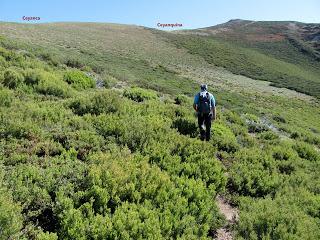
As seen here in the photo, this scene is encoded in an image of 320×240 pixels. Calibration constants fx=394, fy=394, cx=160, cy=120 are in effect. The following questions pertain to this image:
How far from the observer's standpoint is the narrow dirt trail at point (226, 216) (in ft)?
27.3

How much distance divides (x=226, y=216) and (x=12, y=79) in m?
10.1

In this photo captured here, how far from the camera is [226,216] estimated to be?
361 inches

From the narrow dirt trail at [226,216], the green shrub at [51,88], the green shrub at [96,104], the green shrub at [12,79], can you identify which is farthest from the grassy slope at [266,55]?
the narrow dirt trail at [226,216]

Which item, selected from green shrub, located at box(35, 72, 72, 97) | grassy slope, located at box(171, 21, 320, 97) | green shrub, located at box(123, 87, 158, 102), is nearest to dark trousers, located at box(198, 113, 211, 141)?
green shrub, located at box(123, 87, 158, 102)

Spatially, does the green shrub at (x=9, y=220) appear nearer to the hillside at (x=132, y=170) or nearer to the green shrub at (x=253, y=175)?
the hillside at (x=132, y=170)

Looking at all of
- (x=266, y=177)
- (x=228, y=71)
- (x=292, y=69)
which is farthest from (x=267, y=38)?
(x=266, y=177)

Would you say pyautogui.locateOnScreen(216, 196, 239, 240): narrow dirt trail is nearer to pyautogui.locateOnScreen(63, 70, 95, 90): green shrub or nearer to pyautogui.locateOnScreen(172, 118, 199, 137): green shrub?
pyautogui.locateOnScreen(172, 118, 199, 137): green shrub

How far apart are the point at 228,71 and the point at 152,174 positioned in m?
48.2

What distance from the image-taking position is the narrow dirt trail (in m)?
8.32

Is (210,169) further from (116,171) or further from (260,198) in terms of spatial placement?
(116,171)

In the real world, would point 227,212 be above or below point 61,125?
below

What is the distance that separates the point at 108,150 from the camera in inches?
403

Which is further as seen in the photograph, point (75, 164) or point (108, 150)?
point (108, 150)

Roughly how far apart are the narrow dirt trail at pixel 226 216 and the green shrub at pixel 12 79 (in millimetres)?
9243
